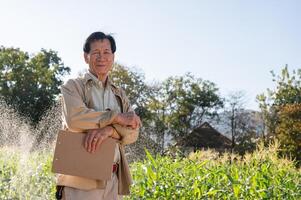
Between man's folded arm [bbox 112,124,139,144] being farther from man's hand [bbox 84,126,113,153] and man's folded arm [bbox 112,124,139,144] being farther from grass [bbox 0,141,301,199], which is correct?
grass [bbox 0,141,301,199]

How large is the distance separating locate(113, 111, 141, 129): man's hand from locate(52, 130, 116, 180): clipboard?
117 mm

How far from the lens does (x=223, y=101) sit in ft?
84.0

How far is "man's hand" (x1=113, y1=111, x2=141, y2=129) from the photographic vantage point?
6.55ft

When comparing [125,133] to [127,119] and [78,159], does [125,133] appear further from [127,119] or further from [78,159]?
[78,159]

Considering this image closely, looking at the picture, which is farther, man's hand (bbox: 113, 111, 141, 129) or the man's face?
the man's face

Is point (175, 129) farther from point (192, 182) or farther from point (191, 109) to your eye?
point (192, 182)

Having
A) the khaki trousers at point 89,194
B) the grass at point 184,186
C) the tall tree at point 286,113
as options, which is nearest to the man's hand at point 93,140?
the khaki trousers at point 89,194

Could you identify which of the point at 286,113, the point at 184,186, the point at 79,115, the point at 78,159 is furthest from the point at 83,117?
the point at 286,113

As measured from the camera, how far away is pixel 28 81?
2600 centimetres

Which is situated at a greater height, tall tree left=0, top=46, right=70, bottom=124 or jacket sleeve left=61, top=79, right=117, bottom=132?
tall tree left=0, top=46, right=70, bottom=124

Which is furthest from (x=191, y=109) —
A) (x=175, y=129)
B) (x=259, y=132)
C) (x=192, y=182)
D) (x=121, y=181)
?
(x=121, y=181)

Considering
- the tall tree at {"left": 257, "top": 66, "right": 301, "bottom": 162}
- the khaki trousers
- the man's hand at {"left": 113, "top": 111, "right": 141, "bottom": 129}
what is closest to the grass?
the khaki trousers

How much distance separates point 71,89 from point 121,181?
45 centimetres

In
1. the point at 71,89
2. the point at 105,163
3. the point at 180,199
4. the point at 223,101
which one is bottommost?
the point at 180,199
